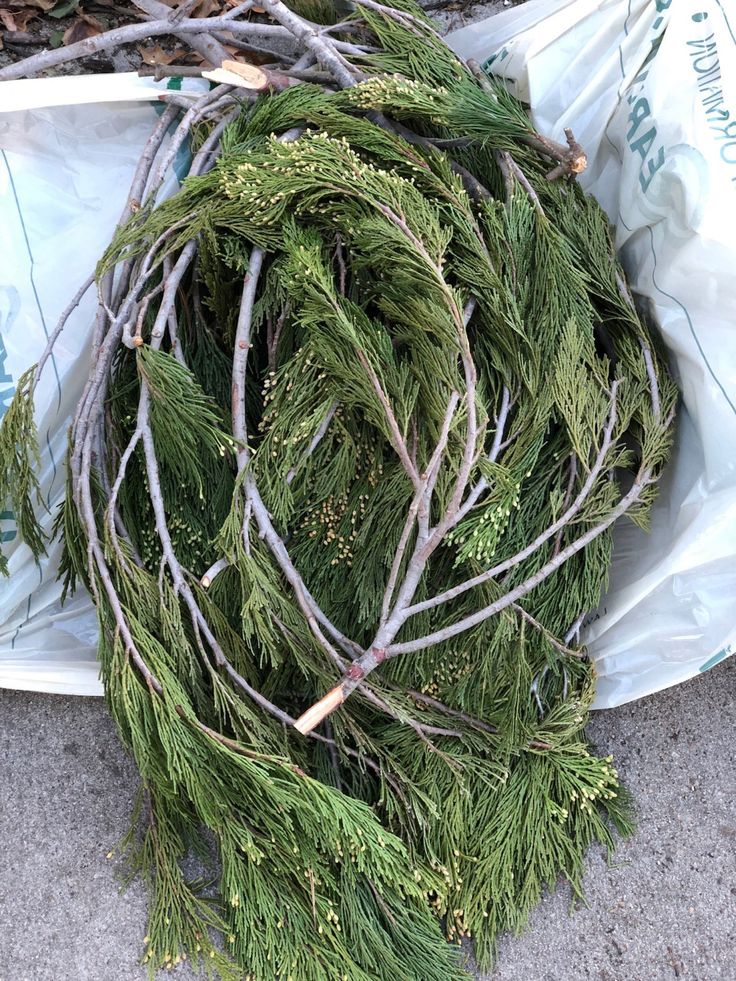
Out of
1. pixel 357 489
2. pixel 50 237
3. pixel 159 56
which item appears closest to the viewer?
pixel 357 489

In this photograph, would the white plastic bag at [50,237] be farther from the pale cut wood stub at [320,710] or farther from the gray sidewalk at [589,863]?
the pale cut wood stub at [320,710]

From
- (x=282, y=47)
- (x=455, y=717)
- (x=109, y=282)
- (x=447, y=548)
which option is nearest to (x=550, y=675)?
(x=455, y=717)

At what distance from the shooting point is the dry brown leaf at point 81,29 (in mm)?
1272

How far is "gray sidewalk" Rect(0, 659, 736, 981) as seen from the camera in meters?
1.14

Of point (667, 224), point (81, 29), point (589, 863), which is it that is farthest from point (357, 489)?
point (81, 29)

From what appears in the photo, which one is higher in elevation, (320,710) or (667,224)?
(667,224)

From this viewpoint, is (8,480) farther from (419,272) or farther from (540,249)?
(540,249)

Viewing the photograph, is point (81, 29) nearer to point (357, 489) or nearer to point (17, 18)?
point (17, 18)

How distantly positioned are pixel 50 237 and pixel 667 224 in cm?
84

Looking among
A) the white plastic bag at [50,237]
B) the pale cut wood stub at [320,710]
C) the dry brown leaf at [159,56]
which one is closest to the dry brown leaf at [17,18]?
the dry brown leaf at [159,56]

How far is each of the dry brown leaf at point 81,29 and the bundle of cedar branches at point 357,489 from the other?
14.4 inches

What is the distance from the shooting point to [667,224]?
0.99 m

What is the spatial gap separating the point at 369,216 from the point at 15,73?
609 mm

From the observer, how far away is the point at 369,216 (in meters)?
0.86
